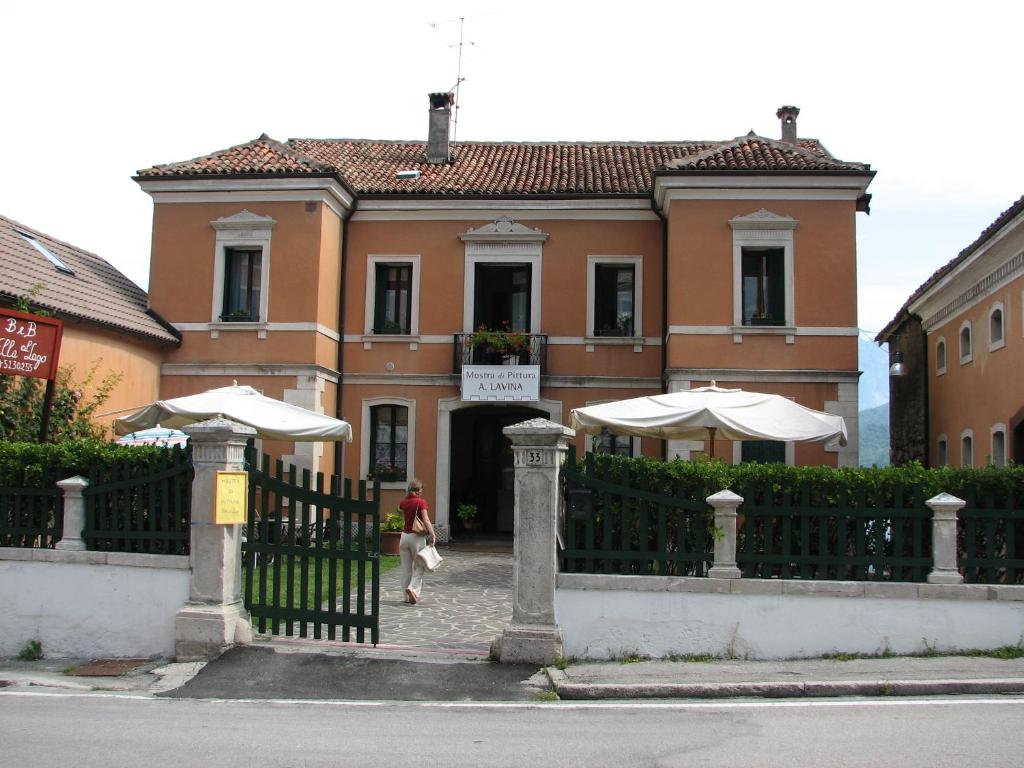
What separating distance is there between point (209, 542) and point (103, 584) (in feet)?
4.23

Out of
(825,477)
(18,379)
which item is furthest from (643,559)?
(18,379)

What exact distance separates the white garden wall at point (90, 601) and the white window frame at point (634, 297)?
1214cm

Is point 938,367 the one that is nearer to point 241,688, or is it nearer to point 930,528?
point 930,528

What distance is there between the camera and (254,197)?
19.1 meters

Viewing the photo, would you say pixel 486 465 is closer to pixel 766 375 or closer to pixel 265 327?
pixel 265 327

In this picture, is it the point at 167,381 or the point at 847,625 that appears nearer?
the point at 847,625

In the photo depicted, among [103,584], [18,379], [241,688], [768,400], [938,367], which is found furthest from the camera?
[938,367]

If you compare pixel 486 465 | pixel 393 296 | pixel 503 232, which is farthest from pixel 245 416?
pixel 486 465

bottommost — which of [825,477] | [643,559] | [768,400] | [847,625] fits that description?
[847,625]

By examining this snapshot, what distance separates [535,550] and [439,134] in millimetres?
16167

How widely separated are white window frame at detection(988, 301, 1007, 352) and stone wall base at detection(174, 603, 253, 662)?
13.8 meters

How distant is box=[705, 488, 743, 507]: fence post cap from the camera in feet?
27.9

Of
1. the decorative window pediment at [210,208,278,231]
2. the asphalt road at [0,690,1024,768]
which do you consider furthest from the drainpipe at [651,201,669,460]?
the asphalt road at [0,690,1024,768]

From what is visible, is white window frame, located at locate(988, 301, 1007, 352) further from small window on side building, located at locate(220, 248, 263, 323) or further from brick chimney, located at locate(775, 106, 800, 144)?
small window on side building, located at locate(220, 248, 263, 323)
